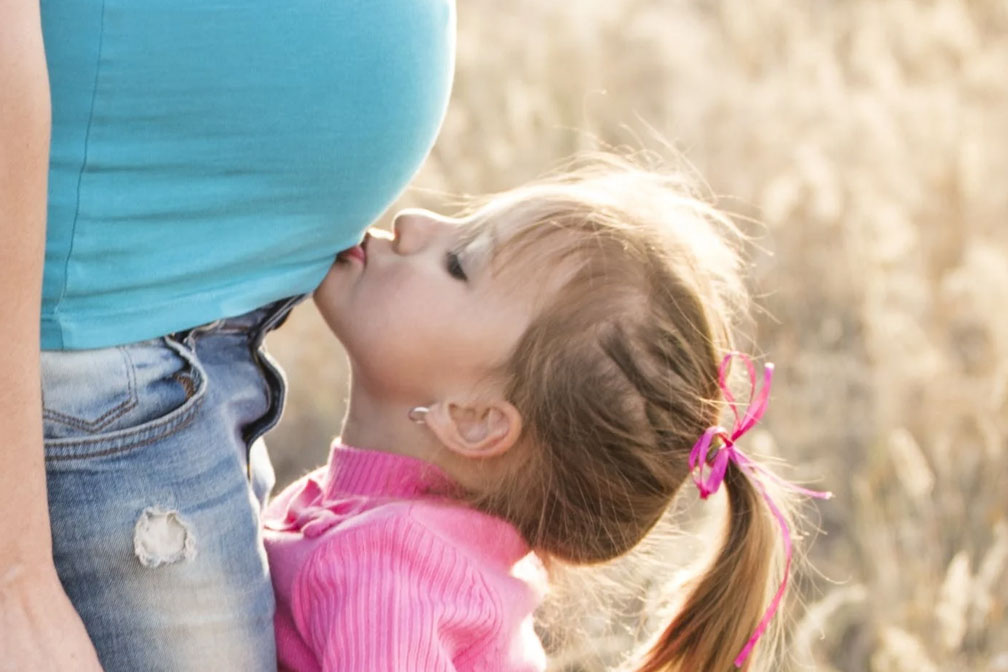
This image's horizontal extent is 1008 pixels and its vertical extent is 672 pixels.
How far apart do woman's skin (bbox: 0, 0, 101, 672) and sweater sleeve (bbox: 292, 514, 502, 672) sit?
31 cm

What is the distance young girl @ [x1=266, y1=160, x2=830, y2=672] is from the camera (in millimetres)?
1941

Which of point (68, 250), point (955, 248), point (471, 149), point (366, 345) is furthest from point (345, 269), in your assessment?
point (955, 248)

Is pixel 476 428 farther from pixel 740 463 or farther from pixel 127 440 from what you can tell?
pixel 127 440

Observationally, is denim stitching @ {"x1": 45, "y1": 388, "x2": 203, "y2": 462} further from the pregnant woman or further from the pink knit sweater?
the pink knit sweater

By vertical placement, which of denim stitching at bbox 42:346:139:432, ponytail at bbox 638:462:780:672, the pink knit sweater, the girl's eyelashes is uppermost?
denim stitching at bbox 42:346:139:432

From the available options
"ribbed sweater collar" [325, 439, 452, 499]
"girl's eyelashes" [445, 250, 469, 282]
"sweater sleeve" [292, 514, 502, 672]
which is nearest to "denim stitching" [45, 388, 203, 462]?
"sweater sleeve" [292, 514, 502, 672]

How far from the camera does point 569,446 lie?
196cm

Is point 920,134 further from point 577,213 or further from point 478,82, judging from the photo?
point 577,213

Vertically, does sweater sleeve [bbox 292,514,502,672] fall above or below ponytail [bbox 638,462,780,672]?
above

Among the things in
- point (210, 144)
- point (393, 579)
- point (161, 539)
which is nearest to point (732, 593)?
point (393, 579)

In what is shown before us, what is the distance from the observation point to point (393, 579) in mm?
1719

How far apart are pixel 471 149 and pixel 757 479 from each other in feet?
9.17

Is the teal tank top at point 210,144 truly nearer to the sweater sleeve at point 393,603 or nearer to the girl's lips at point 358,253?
the girl's lips at point 358,253

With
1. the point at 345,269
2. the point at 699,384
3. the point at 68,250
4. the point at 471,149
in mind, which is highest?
the point at 68,250
